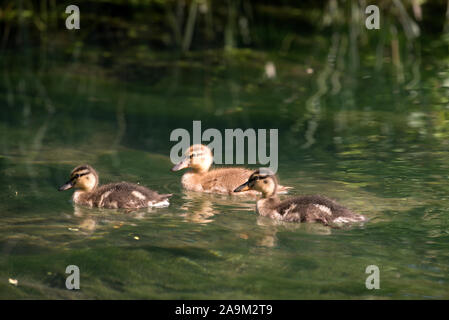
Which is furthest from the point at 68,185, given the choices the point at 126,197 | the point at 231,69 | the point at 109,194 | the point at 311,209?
the point at 231,69

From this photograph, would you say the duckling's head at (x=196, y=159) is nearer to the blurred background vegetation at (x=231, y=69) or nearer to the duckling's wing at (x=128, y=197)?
the blurred background vegetation at (x=231, y=69)

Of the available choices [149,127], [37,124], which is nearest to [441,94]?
[149,127]

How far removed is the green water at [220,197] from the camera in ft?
18.8

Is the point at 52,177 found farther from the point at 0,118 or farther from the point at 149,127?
the point at 0,118

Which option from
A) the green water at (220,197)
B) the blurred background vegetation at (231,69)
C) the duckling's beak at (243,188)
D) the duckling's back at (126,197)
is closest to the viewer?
the green water at (220,197)

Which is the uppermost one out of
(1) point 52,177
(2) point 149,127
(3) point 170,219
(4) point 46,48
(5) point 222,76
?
(4) point 46,48

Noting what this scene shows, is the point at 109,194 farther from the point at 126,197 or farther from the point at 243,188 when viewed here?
the point at 243,188

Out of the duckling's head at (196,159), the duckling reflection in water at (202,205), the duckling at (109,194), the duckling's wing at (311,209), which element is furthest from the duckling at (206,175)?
the duckling at (109,194)

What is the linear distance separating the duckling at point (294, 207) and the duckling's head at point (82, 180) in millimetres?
1384

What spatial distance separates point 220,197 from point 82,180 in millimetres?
1357

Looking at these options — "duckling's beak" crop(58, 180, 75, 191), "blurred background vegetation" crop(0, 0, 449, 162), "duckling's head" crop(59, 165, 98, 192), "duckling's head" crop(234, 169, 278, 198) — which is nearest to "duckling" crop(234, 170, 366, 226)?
"duckling's head" crop(234, 169, 278, 198)

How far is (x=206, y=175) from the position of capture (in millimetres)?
8523

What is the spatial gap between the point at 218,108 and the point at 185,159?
278cm
